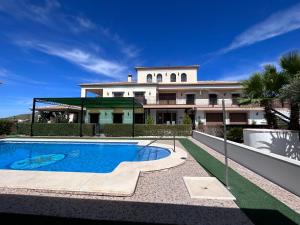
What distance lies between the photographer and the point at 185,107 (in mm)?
26547

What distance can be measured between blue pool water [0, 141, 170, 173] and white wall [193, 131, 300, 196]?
4.23m

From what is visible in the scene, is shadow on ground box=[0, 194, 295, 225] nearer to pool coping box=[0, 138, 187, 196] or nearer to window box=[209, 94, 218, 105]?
pool coping box=[0, 138, 187, 196]

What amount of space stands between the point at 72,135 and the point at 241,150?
17.3m

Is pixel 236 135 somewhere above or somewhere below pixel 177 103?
below

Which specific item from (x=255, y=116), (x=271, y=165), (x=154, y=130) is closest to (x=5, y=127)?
(x=154, y=130)

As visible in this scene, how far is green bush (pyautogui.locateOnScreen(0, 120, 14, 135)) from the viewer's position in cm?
2050

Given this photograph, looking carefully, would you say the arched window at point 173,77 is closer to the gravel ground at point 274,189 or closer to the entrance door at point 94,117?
the entrance door at point 94,117

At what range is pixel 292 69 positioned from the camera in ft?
32.0

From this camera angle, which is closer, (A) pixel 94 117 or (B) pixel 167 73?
(A) pixel 94 117

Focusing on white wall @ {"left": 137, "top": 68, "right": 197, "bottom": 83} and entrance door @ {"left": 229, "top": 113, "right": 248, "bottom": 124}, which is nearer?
entrance door @ {"left": 229, "top": 113, "right": 248, "bottom": 124}

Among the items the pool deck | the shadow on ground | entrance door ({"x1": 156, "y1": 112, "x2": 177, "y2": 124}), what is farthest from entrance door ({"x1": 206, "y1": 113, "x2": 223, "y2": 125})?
the shadow on ground

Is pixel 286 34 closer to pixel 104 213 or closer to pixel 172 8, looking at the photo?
pixel 172 8

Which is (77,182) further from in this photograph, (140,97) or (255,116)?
(255,116)

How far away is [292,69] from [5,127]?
2564cm
